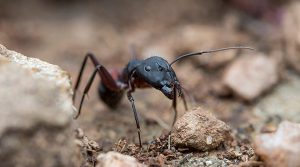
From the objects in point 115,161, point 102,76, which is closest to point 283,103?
point 102,76

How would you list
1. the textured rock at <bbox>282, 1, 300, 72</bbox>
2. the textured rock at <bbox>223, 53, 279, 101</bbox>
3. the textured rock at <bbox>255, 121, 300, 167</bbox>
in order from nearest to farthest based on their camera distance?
the textured rock at <bbox>255, 121, 300, 167</bbox>
the textured rock at <bbox>223, 53, 279, 101</bbox>
the textured rock at <bbox>282, 1, 300, 72</bbox>

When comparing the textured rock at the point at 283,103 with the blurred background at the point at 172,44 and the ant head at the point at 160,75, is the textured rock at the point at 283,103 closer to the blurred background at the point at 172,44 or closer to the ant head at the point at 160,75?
the blurred background at the point at 172,44

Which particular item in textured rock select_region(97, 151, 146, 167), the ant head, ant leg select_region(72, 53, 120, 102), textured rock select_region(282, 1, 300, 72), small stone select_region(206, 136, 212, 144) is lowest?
textured rock select_region(97, 151, 146, 167)

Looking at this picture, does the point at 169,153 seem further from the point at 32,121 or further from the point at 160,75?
the point at 32,121

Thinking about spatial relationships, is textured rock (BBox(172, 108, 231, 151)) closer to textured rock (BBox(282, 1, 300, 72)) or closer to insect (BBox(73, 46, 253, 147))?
insect (BBox(73, 46, 253, 147))

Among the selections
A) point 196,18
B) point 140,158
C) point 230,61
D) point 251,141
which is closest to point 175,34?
point 196,18

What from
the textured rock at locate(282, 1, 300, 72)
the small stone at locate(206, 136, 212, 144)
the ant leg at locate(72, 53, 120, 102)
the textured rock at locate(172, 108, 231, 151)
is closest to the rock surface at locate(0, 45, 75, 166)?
A: the textured rock at locate(172, 108, 231, 151)
